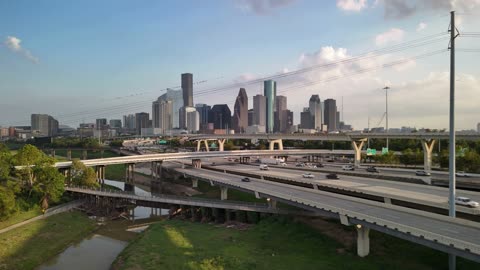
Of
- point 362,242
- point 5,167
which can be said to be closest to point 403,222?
point 362,242

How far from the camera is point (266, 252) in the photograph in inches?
1441

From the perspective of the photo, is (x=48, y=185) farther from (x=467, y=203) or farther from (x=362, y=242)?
(x=467, y=203)

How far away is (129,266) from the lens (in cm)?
3534

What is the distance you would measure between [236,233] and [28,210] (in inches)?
1370

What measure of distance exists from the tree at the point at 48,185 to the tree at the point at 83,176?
10.6 m

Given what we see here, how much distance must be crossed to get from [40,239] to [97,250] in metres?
7.69

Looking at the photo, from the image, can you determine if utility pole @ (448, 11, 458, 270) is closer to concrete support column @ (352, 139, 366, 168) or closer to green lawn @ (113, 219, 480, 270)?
green lawn @ (113, 219, 480, 270)

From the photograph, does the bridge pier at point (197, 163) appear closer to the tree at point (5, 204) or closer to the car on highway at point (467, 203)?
the tree at point (5, 204)

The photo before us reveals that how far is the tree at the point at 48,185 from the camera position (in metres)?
56.0

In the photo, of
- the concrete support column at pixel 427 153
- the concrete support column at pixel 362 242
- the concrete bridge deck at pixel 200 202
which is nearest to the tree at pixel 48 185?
the concrete bridge deck at pixel 200 202

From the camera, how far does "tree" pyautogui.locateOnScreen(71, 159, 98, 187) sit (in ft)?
226


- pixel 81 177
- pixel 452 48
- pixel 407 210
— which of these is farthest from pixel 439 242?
pixel 81 177

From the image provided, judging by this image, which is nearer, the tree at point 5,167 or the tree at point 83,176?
the tree at point 5,167

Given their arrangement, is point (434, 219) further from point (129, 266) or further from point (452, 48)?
point (129, 266)
